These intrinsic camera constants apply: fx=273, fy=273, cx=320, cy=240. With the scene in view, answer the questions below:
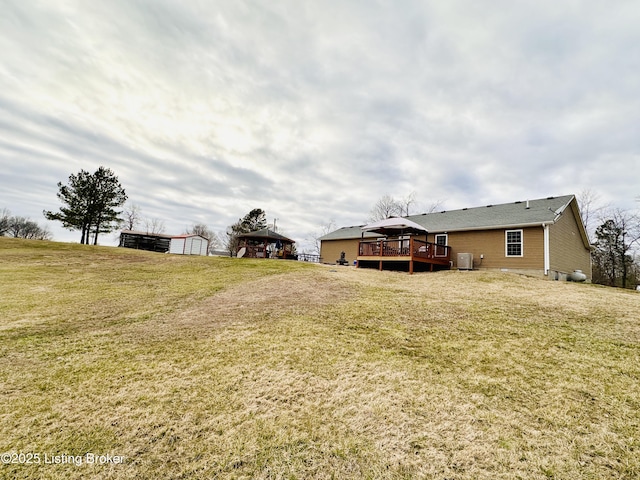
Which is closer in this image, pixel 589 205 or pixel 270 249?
pixel 270 249

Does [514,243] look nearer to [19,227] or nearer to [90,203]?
[90,203]


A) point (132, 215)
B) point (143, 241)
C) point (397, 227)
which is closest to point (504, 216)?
point (397, 227)

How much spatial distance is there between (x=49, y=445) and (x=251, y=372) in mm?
2056

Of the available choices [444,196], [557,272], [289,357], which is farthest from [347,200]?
[289,357]

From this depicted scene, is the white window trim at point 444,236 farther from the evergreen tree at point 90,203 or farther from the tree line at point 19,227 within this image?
the tree line at point 19,227

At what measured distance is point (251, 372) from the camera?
3.89 meters

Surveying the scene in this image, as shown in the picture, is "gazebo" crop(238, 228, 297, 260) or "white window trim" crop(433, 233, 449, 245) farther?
"gazebo" crop(238, 228, 297, 260)

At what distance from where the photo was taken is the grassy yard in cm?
238

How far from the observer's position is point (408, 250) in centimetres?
1602

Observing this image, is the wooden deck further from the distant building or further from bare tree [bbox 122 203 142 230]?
bare tree [bbox 122 203 142 230]

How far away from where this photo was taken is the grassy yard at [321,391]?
7.82 ft

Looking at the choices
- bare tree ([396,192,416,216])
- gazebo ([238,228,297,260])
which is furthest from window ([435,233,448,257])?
bare tree ([396,192,416,216])

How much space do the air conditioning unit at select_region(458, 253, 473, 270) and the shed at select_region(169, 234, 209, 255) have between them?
27.8m

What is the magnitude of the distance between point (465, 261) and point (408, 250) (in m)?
3.51
